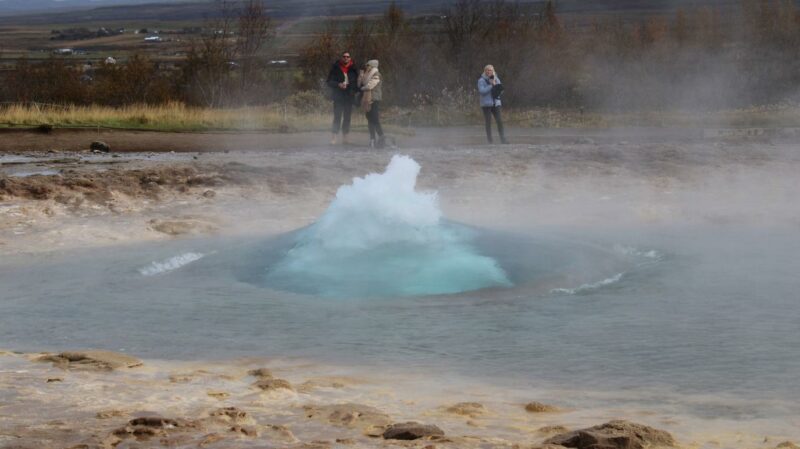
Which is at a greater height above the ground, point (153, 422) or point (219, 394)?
point (153, 422)

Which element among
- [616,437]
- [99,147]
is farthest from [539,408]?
[99,147]

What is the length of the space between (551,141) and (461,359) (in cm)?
1347

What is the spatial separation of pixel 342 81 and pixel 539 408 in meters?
12.1

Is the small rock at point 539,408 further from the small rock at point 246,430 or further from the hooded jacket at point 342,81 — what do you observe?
the hooded jacket at point 342,81

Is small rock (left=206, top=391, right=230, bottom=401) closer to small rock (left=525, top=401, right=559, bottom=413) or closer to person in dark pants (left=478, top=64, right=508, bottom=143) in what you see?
small rock (left=525, top=401, right=559, bottom=413)

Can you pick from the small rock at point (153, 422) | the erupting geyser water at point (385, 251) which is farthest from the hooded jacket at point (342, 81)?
the small rock at point (153, 422)

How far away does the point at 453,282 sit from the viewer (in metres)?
8.76

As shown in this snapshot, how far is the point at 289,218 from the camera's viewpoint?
11.8 m

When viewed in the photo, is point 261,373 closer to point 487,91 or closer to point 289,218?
point 289,218

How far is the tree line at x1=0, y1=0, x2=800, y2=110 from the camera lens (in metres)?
31.2

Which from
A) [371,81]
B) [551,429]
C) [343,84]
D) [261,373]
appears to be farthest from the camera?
A: [343,84]

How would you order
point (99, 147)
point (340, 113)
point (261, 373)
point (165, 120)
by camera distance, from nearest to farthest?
Result: point (261, 373) → point (99, 147) → point (340, 113) → point (165, 120)

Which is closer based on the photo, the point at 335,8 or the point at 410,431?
the point at 410,431

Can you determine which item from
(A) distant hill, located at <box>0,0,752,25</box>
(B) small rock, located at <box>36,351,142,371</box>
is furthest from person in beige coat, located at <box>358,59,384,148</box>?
(A) distant hill, located at <box>0,0,752,25</box>
